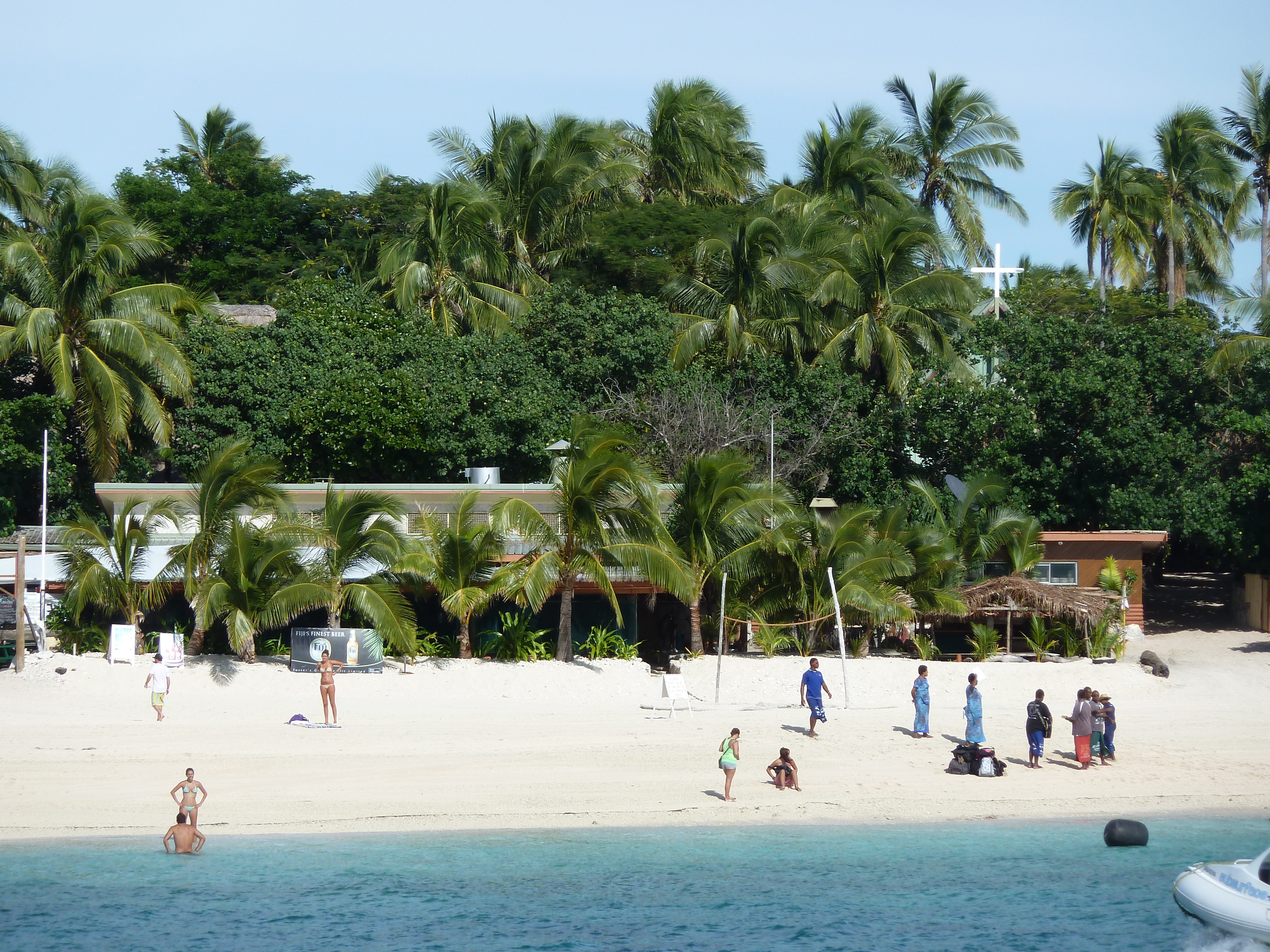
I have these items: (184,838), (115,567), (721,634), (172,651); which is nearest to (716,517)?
(721,634)

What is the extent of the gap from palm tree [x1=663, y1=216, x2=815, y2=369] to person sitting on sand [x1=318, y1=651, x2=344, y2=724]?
17944mm

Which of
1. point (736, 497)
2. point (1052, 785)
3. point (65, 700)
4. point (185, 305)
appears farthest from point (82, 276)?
point (1052, 785)

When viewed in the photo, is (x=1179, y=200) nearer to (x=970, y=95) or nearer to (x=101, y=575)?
(x=970, y=95)

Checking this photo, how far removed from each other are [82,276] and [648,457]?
50.3 feet

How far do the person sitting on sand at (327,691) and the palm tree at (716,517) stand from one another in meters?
7.50

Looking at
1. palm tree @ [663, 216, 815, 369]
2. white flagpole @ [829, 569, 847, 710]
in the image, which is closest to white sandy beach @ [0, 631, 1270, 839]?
white flagpole @ [829, 569, 847, 710]

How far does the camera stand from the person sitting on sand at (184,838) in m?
15.6

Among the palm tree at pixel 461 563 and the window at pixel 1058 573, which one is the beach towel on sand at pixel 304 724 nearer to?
the palm tree at pixel 461 563

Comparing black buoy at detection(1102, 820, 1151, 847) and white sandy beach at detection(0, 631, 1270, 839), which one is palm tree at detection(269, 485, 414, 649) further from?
black buoy at detection(1102, 820, 1151, 847)

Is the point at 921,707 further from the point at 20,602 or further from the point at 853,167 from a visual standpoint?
the point at 853,167

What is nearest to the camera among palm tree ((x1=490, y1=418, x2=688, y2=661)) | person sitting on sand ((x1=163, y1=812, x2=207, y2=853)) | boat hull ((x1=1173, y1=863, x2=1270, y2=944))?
boat hull ((x1=1173, y1=863, x2=1270, y2=944))

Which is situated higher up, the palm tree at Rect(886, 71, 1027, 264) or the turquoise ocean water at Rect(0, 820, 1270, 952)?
the palm tree at Rect(886, 71, 1027, 264)

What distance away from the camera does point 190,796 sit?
15867mm

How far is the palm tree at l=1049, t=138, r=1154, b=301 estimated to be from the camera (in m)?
47.7
